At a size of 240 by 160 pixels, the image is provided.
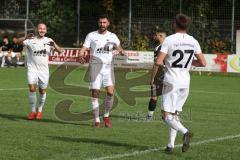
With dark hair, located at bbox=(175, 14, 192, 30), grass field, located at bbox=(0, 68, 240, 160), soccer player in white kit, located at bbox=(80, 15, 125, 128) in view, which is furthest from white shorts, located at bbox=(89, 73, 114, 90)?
dark hair, located at bbox=(175, 14, 192, 30)

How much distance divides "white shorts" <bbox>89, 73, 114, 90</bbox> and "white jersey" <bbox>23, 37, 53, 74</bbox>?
1.85m

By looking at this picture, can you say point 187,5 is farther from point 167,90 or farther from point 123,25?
point 167,90

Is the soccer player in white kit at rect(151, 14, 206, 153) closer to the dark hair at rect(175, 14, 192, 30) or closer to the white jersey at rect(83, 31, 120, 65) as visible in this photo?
the dark hair at rect(175, 14, 192, 30)

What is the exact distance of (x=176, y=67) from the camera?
10.7 meters

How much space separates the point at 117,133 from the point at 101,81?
5.52 ft

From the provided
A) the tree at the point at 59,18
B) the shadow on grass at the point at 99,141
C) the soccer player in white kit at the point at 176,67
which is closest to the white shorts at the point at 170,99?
the soccer player in white kit at the point at 176,67

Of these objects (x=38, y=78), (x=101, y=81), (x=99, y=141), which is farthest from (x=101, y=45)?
(x=99, y=141)

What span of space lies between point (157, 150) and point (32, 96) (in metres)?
5.48

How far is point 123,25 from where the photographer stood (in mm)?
44406

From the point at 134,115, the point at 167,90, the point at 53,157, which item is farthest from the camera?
the point at 134,115

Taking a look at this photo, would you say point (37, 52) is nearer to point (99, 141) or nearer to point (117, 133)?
point (117, 133)

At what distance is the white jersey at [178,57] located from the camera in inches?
419

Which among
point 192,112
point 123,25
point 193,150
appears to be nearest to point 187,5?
point 123,25

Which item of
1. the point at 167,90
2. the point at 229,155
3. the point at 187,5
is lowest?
the point at 229,155
